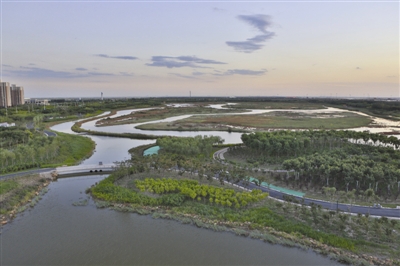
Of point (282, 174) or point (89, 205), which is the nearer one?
point (89, 205)

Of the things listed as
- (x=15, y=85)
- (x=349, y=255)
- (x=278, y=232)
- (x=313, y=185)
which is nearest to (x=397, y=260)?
(x=349, y=255)

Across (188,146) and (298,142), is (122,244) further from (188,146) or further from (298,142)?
(298,142)

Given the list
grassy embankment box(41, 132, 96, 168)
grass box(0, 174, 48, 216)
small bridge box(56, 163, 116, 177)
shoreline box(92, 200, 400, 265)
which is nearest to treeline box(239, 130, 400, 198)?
shoreline box(92, 200, 400, 265)

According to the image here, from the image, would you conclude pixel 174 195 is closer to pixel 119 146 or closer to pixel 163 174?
pixel 163 174

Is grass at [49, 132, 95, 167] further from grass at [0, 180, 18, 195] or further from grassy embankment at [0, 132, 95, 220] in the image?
grass at [0, 180, 18, 195]

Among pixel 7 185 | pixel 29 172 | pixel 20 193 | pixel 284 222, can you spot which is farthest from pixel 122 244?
pixel 29 172

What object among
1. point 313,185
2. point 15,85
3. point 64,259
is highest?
point 15,85
